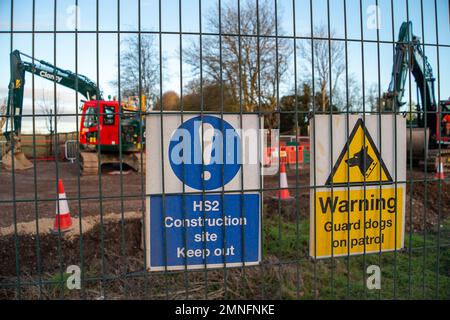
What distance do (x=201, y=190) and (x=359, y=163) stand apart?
117 cm

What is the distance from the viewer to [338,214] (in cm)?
236

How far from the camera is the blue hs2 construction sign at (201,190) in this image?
2092mm

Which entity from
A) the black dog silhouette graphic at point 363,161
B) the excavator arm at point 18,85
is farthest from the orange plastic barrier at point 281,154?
the excavator arm at point 18,85

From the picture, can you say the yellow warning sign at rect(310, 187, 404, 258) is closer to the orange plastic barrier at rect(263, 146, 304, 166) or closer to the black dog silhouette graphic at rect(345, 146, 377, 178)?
the black dog silhouette graphic at rect(345, 146, 377, 178)

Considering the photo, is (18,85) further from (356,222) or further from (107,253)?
(356,222)

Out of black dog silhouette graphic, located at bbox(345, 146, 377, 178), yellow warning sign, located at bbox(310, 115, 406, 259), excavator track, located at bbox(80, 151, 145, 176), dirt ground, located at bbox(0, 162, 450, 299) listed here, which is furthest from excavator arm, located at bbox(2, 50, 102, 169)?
excavator track, located at bbox(80, 151, 145, 176)

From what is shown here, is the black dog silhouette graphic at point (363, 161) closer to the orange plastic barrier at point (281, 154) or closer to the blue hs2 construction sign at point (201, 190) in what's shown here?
the orange plastic barrier at point (281, 154)

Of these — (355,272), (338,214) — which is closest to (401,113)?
(338,214)

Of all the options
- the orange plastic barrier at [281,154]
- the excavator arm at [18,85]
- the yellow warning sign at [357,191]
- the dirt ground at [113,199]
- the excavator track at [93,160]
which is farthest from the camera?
the excavator track at [93,160]

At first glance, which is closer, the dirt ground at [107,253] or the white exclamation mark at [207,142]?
the white exclamation mark at [207,142]

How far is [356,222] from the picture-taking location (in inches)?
94.3

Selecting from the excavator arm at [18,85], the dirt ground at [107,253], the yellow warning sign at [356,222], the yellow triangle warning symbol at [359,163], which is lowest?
the dirt ground at [107,253]

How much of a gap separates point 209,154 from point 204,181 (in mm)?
177

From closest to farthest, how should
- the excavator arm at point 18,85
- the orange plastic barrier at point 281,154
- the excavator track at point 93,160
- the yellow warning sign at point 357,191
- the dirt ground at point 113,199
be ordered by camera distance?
Result: the excavator arm at point 18,85, the yellow warning sign at point 357,191, the orange plastic barrier at point 281,154, the dirt ground at point 113,199, the excavator track at point 93,160
